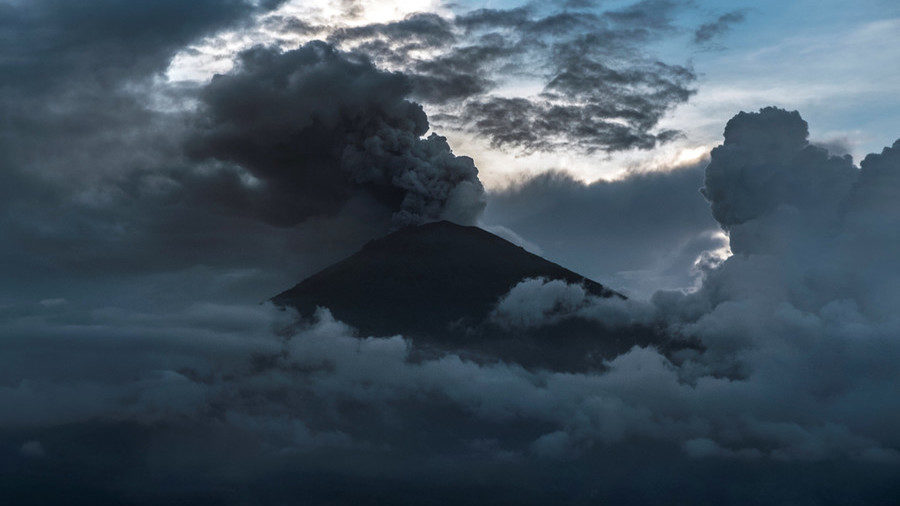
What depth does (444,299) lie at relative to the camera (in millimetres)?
132125

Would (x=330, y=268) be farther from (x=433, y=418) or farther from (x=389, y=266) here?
(x=433, y=418)

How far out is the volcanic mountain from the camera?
422ft

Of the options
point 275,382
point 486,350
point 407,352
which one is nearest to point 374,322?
point 407,352

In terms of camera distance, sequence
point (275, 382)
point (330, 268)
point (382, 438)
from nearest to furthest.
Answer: point (330, 268)
point (275, 382)
point (382, 438)

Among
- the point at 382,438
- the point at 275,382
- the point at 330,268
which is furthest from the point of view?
the point at 382,438

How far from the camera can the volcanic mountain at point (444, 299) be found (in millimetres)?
128750

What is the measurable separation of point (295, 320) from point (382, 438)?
47719 millimetres

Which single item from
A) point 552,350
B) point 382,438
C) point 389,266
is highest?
point 389,266

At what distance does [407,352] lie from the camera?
131875mm

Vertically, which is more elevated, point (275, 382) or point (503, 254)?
point (503, 254)

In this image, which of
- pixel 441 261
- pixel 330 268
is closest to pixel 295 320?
pixel 330 268

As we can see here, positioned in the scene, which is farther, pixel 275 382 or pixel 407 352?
pixel 275 382

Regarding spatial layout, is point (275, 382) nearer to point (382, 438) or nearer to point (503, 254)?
point (382, 438)

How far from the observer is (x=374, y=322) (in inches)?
5034
